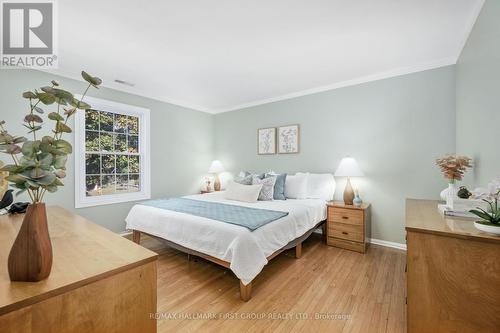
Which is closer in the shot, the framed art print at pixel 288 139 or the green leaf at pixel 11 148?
the green leaf at pixel 11 148

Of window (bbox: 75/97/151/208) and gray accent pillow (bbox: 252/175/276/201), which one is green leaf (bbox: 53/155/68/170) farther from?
window (bbox: 75/97/151/208)

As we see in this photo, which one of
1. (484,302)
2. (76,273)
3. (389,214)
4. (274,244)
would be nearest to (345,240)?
(389,214)

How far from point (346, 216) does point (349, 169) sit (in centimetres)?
65

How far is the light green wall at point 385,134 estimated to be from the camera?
2.74 metres

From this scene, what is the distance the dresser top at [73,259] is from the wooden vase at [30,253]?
3 centimetres

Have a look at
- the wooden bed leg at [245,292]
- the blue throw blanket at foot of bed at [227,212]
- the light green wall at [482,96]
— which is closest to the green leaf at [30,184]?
the blue throw blanket at foot of bed at [227,212]

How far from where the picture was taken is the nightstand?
2859 millimetres

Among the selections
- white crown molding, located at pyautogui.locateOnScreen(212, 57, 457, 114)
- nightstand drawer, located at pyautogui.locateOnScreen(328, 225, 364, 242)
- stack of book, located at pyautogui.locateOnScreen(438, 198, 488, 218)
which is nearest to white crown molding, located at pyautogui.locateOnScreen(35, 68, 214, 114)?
white crown molding, located at pyautogui.locateOnScreen(212, 57, 457, 114)

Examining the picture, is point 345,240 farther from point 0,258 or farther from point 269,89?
point 0,258

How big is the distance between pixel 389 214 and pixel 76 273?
3460mm

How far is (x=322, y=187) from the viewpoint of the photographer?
337 centimetres

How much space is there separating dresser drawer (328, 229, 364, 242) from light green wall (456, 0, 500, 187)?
128 cm

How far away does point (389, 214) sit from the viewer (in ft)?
10.0

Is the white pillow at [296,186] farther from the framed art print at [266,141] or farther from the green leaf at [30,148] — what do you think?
the green leaf at [30,148]
